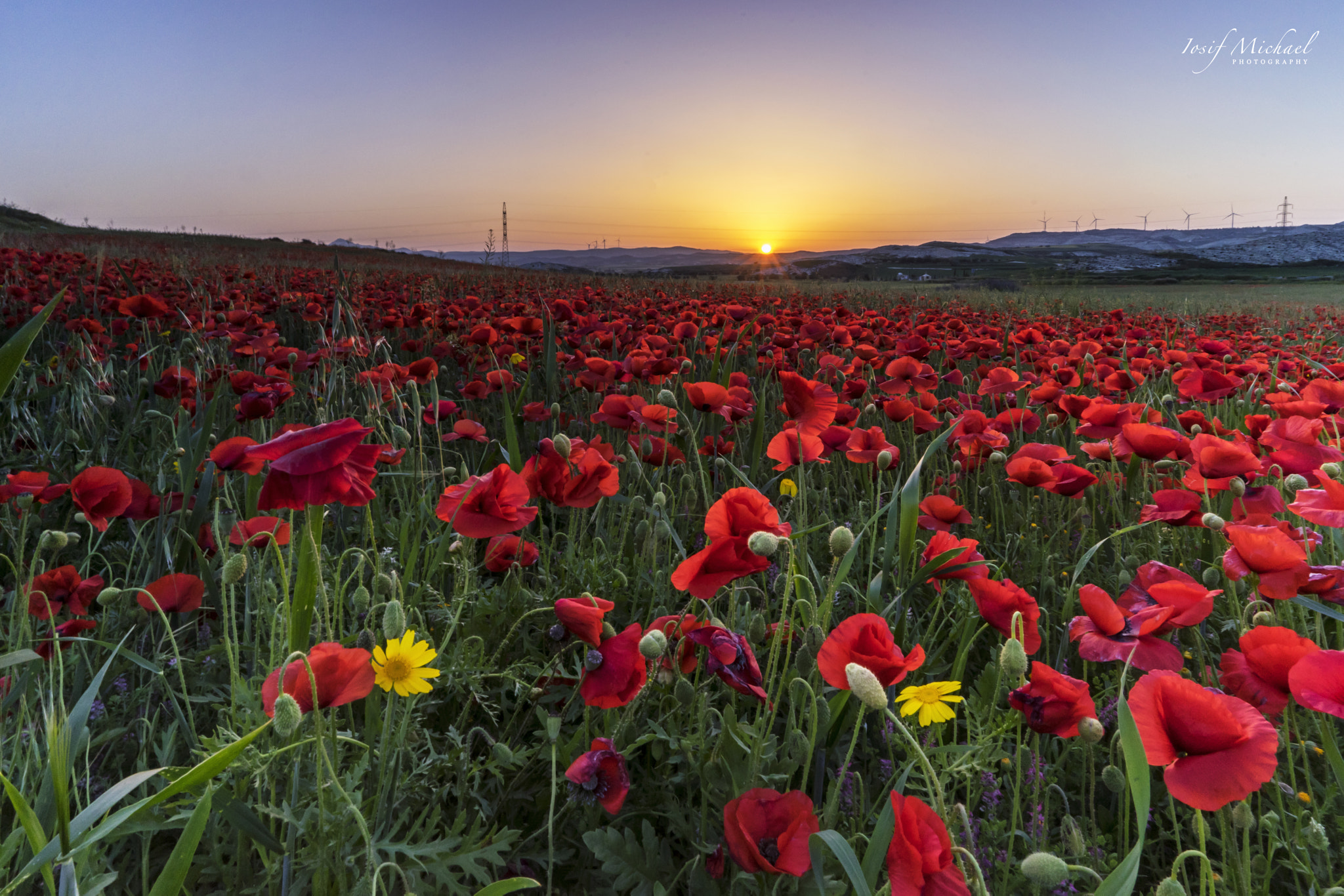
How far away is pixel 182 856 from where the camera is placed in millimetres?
750

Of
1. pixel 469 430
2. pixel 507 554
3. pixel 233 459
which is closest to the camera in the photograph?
pixel 233 459

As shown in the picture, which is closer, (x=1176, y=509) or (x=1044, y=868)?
(x=1044, y=868)

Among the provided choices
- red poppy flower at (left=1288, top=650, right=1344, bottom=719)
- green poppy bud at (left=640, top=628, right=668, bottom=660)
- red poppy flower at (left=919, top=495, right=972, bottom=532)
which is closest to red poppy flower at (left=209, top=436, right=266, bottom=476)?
green poppy bud at (left=640, top=628, right=668, bottom=660)

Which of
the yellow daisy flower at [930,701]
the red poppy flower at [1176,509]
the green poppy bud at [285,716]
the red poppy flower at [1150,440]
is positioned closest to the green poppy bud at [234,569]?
the green poppy bud at [285,716]

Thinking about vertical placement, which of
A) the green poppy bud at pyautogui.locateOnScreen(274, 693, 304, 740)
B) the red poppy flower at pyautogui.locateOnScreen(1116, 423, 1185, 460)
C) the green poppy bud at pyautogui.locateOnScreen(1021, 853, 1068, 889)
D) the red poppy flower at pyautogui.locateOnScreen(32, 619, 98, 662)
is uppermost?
the red poppy flower at pyautogui.locateOnScreen(1116, 423, 1185, 460)

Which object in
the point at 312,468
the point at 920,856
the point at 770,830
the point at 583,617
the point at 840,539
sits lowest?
the point at 770,830

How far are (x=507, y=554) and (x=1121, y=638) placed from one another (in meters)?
1.11

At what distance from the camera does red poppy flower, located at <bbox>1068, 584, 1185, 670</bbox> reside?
3.42 feet

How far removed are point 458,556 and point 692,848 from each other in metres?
0.73

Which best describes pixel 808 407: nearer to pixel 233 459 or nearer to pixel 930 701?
pixel 930 701

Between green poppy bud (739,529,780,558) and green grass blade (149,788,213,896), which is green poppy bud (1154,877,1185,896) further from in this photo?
green grass blade (149,788,213,896)

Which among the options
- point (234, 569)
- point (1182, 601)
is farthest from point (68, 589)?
point (1182, 601)

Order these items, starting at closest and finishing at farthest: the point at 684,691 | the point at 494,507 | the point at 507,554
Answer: the point at 684,691, the point at 494,507, the point at 507,554

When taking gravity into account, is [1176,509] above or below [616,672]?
above
